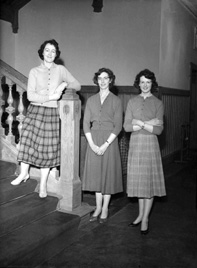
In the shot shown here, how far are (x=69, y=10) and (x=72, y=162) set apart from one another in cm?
406

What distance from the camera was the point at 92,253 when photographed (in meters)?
3.02

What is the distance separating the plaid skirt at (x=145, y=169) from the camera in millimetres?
3475

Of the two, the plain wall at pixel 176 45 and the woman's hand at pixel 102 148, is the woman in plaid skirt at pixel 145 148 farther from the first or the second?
the plain wall at pixel 176 45

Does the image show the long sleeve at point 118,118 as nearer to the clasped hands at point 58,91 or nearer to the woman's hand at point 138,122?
the woman's hand at point 138,122

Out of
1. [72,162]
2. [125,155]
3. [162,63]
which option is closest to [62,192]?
[72,162]

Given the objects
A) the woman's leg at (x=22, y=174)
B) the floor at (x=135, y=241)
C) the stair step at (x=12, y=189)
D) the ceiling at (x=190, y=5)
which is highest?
the ceiling at (x=190, y=5)

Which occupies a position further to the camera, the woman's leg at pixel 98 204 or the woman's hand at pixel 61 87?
the woman's leg at pixel 98 204

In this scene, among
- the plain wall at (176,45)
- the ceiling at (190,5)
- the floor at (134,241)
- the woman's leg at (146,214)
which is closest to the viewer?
the floor at (134,241)

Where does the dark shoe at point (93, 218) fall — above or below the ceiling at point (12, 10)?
below

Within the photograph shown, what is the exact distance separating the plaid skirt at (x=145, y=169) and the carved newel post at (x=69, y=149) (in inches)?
22.3

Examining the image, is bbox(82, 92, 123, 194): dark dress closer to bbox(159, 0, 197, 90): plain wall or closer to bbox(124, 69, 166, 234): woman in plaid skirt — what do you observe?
bbox(124, 69, 166, 234): woman in plaid skirt

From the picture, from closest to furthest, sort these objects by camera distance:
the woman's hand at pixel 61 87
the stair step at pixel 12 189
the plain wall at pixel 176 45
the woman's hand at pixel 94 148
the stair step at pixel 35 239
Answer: the stair step at pixel 35 239 < the stair step at pixel 12 189 < the woman's hand at pixel 61 87 < the woman's hand at pixel 94 148 < the plain wall at pixel 176 45

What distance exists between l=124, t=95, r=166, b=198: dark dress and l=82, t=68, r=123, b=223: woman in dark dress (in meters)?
0.20

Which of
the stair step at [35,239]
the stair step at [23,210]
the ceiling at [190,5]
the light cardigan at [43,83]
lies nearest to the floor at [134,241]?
the stair step at [35,239]
